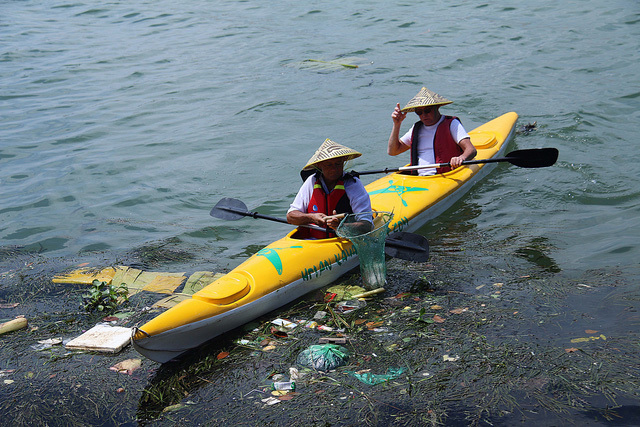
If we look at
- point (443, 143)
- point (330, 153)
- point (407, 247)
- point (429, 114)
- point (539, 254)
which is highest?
point (330, 153)

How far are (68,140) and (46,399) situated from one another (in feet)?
26.1

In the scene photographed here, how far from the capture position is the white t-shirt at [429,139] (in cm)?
659

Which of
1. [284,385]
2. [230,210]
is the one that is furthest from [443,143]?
[284,385]

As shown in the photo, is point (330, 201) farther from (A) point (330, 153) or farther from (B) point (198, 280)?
(B) point (198, 280)

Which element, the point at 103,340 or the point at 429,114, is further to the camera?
the point at 429,114

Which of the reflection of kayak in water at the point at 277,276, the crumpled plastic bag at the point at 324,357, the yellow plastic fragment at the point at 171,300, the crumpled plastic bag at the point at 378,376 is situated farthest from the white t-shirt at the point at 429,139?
the crumpled plastic bag at the point at 378,376

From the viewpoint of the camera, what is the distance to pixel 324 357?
3701 mm

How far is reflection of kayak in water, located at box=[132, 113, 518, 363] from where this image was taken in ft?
12.7

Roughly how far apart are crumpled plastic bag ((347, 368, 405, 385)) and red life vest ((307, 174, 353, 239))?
1.69 meters

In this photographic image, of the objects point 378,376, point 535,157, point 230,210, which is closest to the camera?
point 378,376

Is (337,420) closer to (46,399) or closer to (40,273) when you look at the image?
(46,399)

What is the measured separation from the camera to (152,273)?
555 centimetres

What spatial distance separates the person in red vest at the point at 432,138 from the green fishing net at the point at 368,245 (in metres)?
1.97

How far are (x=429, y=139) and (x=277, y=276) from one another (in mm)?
2909
